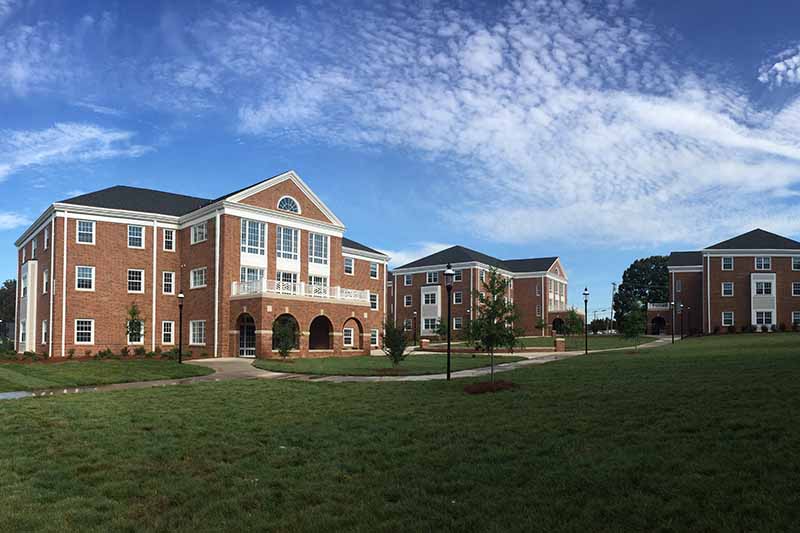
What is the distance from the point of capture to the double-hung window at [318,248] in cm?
4175

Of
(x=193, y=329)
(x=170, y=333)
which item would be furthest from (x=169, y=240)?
(x=193, y=329)

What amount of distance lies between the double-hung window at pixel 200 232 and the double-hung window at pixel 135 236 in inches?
130

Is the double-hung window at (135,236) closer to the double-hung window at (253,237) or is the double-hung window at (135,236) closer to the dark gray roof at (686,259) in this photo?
the double-hung window at (253,237)

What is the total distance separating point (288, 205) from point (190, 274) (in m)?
7.71

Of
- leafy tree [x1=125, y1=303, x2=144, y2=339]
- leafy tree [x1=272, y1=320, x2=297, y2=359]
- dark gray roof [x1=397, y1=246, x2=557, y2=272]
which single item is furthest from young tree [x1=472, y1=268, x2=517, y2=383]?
dark gray roof [x1=397, y1=246, x2=557, y2=272]

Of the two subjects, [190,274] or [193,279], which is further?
[190,274]

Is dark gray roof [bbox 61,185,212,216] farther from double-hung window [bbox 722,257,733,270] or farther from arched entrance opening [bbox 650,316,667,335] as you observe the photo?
arched entrance opening [bbox 650,316,667,335]

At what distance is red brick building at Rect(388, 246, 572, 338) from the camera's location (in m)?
67.6

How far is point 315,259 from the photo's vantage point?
42062 mm

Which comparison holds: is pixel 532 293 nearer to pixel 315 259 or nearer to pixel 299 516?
pixel 315 259

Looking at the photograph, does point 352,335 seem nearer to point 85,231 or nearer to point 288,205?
point 288,205

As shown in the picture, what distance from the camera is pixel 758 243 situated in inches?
2389

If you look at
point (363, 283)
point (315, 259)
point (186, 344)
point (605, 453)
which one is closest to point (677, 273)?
point (363, 283)

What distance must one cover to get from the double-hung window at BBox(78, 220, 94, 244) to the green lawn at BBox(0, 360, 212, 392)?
12851mm
